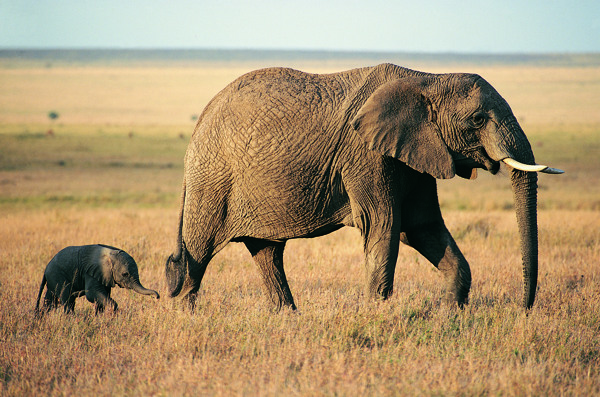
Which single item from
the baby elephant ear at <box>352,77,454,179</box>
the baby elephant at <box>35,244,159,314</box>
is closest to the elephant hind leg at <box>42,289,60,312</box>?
the baby elephant at <box>35,244,159,314</box>

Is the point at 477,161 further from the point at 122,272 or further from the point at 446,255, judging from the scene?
Result: the point at 122,272

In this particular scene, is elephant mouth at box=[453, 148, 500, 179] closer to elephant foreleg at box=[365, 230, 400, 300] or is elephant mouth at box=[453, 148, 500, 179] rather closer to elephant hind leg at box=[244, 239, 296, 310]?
elephant foreleg at box=[365, 230, 400, 300]

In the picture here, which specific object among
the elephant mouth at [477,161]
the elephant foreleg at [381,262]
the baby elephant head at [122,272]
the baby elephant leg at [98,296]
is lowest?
the baby elephant leg at [98,296]

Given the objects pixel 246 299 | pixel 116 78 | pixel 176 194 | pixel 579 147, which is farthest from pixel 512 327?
pixel 116 78

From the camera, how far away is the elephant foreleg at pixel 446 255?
288 inches

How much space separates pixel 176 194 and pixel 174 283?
17508mm

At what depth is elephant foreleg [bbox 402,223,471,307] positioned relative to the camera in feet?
24.0

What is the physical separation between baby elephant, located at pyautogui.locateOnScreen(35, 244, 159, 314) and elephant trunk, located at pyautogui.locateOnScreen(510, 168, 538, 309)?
3.63 m

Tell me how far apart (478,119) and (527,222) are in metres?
1.04

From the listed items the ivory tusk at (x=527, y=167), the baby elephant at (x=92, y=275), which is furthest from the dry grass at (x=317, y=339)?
the ivory tusk at (x=527, y=167)

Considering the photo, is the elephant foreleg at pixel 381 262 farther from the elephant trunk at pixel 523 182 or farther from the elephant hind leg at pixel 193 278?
the elephant hind leg at pixel 193 278

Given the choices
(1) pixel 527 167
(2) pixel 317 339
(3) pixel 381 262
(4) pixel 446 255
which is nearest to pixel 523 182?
(1) pixel 527 167

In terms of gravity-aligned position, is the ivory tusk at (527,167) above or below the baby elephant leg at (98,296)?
above

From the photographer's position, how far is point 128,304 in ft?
25.4
